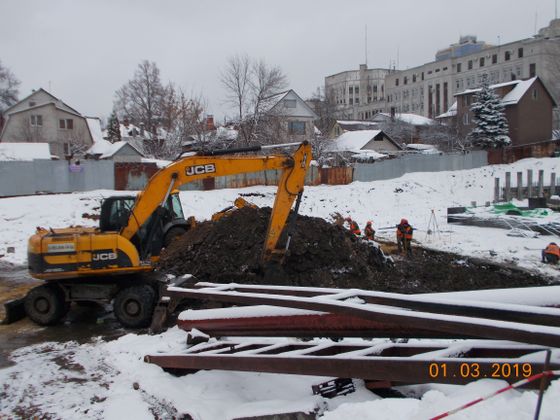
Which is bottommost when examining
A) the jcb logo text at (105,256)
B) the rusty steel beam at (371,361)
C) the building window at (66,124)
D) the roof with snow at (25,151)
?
the rusty steel beam at (371,361)

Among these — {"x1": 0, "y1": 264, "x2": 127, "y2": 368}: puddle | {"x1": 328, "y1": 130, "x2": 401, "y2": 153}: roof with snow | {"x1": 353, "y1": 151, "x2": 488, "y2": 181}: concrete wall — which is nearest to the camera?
{"x1": 0, "y1": 264, "x2": 127, "y2": 368}: puddle

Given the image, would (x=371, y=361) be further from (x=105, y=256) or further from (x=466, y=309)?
(x=105, y=256)

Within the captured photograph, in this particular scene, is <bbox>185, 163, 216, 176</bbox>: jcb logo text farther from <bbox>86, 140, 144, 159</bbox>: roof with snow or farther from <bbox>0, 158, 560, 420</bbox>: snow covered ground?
<bbox>86, 140, 144, 159</bbox>: roof with snow

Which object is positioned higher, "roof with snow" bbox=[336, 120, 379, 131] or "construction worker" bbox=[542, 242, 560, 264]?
"roof with snow" bbox=[336, 120, 379, 131]

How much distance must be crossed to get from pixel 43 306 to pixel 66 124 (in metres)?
45.2

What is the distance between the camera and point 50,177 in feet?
80.8

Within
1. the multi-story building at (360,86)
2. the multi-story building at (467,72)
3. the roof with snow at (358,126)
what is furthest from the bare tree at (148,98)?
the multi-story building at (360,86)

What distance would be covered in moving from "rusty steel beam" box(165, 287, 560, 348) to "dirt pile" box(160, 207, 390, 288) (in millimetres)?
4809

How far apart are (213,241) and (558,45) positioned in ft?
244

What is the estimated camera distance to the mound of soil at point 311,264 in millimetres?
10172

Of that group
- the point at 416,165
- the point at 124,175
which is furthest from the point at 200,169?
the point at 416,165

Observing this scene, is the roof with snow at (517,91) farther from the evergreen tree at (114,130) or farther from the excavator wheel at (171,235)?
the evergreen tree at (114,130)

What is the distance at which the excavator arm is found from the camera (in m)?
9.00

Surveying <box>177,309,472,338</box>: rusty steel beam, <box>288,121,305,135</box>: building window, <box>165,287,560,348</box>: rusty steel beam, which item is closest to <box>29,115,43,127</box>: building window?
<box>288,121,305,135</box>: building window
